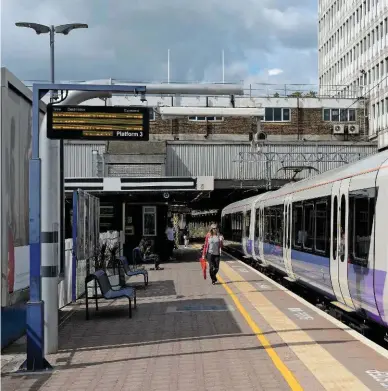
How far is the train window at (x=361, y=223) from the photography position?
27.2ft

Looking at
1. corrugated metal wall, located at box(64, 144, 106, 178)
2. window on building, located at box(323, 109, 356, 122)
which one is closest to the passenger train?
corrugated metal wall, located at box(64, 144, 106, 178)

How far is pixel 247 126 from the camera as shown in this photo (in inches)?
2071

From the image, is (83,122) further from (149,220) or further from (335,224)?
(149,220)

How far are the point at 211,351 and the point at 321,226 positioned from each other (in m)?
4.71

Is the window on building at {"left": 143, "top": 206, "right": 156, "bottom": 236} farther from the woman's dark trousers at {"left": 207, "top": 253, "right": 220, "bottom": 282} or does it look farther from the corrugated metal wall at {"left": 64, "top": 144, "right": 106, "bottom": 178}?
the corrugated metal wall at {"left": 64, "top": 144, "right": 106, "bottom": 178}

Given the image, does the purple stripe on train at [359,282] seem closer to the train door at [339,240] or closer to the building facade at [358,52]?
the train door at [339,240]

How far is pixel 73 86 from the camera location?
789 cm

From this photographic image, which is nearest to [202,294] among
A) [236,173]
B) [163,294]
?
[163,294]

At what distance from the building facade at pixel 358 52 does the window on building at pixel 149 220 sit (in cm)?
2672

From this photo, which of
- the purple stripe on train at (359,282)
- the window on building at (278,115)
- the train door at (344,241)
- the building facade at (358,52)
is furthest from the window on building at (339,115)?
the train door at (344,241)

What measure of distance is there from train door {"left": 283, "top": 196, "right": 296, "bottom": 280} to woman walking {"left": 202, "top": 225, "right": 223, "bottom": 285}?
1.83 meters

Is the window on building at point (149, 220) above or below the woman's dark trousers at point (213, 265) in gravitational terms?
above

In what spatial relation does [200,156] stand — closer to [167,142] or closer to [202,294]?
[167,142]

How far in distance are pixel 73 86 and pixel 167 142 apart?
32178 mm
